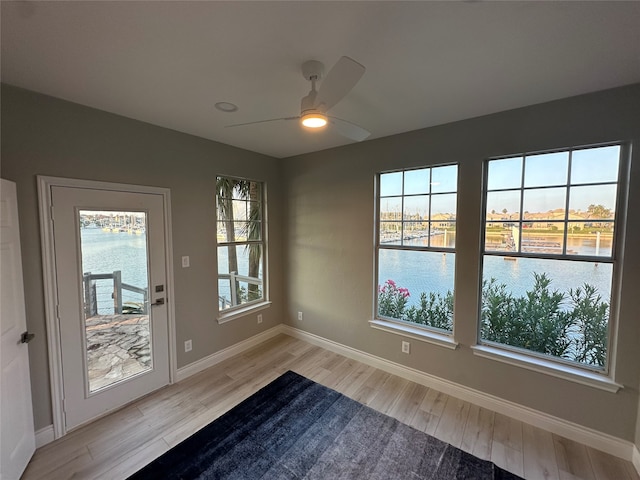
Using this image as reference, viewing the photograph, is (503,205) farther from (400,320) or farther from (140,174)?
(140,174)

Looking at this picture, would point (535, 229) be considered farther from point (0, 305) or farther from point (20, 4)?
point (0, 305)

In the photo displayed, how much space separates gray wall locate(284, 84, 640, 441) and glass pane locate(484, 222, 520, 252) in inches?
4.4

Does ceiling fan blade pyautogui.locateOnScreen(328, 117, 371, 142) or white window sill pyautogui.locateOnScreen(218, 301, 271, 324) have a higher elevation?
ceiling fan blade pyautogui.locateOnScreen(328, 117, 371, 142)

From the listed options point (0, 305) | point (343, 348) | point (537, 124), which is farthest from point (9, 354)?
point (537, 124)

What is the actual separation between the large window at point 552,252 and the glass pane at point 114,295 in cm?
330

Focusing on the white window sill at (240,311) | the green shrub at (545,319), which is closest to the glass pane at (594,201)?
the green shrub at (545,319)

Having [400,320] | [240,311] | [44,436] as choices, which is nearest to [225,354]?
[240,311]

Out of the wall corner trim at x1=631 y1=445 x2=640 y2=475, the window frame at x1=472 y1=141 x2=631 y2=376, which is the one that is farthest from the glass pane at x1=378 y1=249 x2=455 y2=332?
the wall corner trim at x1=631 y1=445 x2=640 y2=475

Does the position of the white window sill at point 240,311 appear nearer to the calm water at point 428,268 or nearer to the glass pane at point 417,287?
the calm water at point 428,268

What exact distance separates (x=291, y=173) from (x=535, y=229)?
113 inches

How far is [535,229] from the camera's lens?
2207mm

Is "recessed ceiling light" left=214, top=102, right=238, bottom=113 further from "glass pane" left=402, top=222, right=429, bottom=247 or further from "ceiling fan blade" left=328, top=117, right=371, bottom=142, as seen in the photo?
"glass pane" left=402, top=222, right=429, bottom=247

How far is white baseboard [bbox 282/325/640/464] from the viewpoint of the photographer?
6.22ft

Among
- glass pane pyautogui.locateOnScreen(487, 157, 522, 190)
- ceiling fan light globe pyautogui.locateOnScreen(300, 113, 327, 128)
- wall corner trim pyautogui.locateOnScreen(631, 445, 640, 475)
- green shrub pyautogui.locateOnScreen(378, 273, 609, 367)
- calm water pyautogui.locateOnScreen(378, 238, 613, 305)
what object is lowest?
wall corner trim pyautogui.locateOnScreen(631, 445, 640, 475)
